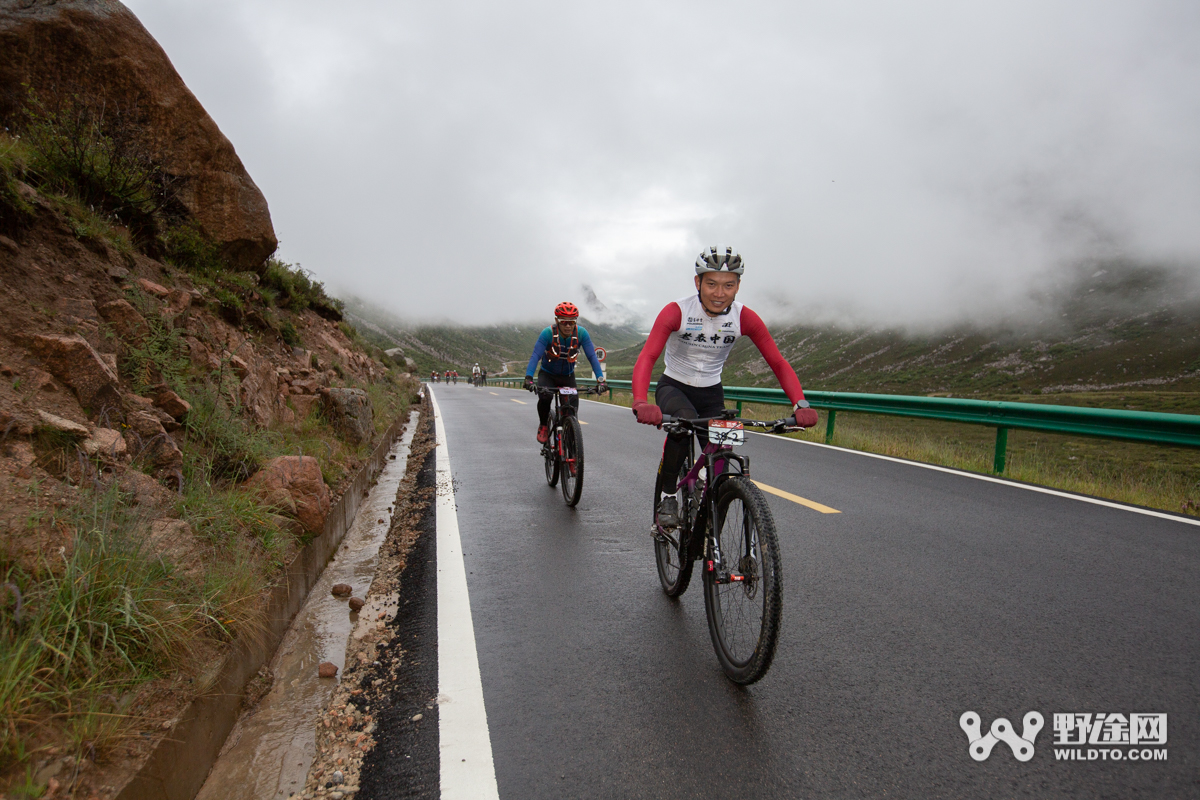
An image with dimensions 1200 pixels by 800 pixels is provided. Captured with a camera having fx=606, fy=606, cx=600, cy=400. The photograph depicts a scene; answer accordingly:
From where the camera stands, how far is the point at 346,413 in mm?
7957

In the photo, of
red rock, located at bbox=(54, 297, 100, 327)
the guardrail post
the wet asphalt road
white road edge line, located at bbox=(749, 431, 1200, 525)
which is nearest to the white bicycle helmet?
the wet asphalt road

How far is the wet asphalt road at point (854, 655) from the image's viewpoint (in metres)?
2.28

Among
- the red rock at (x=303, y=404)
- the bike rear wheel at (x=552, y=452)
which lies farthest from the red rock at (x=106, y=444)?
the bike rear wheel at (x=552, y=452)

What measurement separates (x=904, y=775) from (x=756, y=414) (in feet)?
49.1

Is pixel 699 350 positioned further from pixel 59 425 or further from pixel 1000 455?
pixel 1000 455

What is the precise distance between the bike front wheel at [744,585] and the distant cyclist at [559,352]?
12.7 feet

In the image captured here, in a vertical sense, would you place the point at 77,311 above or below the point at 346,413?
above

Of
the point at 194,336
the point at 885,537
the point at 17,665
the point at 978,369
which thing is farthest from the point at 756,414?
the point at 978,369

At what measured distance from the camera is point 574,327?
7.14 m

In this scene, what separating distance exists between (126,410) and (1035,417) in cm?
1003

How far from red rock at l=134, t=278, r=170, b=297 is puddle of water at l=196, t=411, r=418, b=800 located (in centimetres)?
294

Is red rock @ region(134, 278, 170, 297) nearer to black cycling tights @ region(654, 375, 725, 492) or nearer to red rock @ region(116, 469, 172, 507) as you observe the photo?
red rock @ region(116, 469, 172, 507)

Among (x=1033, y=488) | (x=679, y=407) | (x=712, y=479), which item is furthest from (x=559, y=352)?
(x=1033, y=488)

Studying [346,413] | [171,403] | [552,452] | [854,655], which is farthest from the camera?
[346,413]
